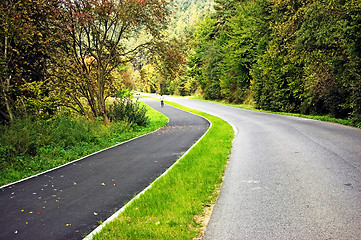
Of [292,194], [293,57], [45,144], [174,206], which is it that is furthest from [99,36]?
[292,194]

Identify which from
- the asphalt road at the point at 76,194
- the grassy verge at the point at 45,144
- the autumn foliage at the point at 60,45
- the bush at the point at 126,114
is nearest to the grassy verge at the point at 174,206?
the asphalt road at the point at 76,194

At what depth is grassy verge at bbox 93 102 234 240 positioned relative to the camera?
4277 mm

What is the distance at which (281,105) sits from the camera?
87.5ft

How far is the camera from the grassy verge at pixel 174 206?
14.0 feet

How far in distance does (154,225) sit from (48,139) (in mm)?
8926

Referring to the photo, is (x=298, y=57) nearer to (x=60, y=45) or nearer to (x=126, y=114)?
(x=126, y=114)

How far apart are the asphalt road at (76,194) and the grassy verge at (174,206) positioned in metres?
0.60

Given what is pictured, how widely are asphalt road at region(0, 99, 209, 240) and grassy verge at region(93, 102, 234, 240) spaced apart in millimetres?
605

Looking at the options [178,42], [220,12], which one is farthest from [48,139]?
[220,12]

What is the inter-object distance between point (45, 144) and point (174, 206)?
27.9ft

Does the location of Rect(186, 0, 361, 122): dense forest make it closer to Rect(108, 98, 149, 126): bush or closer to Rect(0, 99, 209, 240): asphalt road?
Rect(108, 98, 149, 126): bush

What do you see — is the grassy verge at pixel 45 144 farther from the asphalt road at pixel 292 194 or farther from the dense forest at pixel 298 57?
the dense forest at pixel 298 57

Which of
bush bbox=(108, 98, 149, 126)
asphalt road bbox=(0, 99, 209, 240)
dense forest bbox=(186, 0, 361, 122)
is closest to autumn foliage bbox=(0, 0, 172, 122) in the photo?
bush bbox=(108, 98, 149, 126)

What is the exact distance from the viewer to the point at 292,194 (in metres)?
5.57
